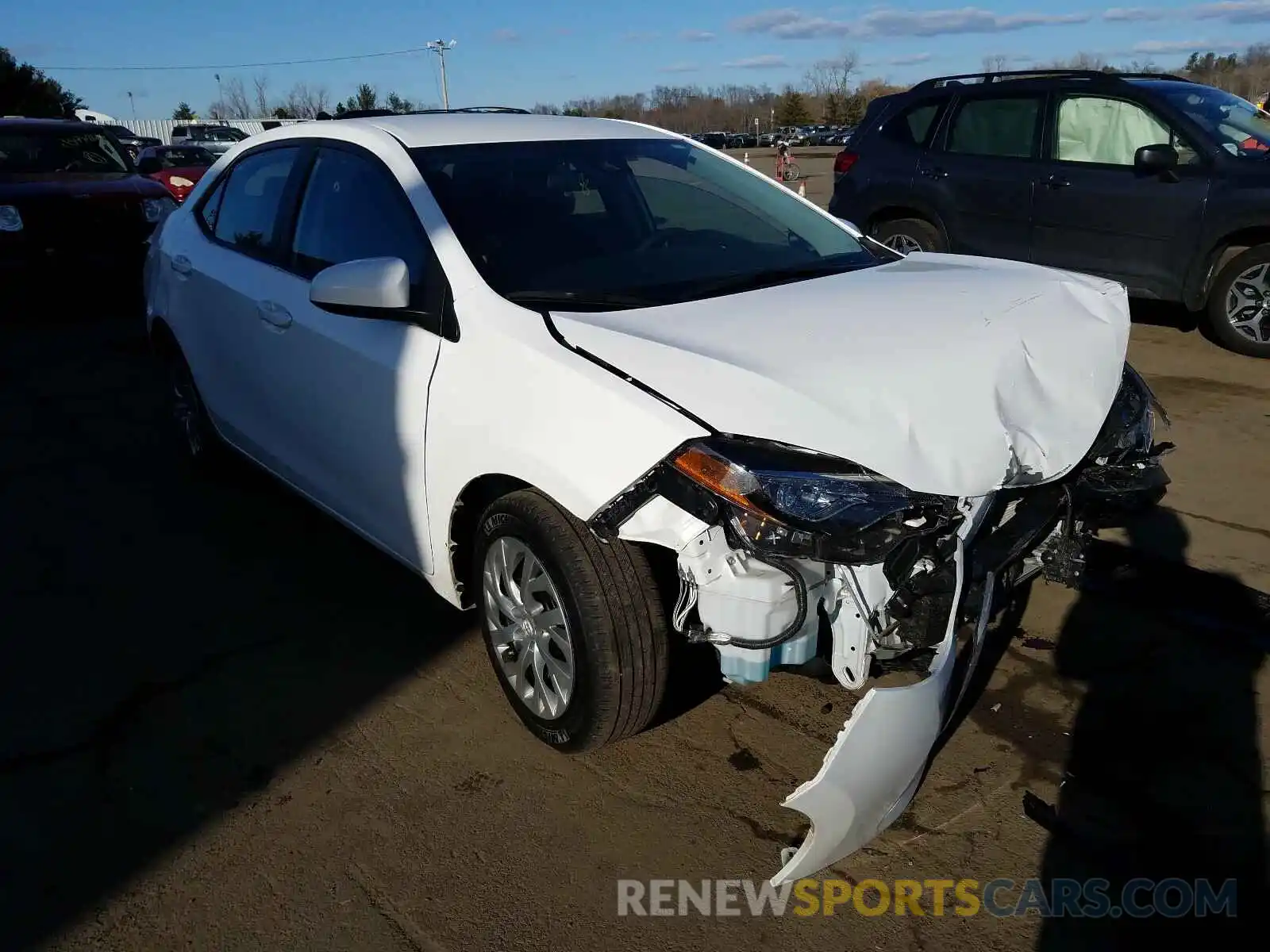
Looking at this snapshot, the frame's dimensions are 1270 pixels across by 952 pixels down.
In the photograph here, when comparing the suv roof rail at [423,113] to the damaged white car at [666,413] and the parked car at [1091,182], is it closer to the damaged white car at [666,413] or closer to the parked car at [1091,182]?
the damaged white car at [666,413]

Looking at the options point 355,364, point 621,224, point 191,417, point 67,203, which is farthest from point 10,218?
point 621,224

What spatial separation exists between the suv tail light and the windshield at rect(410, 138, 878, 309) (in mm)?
4913

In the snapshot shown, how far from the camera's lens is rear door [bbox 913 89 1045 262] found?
7633 millimetres

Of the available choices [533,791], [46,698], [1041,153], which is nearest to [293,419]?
[46,698]

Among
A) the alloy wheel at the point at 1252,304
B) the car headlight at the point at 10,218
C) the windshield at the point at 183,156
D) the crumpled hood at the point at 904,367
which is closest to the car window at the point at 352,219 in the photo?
the crumpled hood at the point at 904,367

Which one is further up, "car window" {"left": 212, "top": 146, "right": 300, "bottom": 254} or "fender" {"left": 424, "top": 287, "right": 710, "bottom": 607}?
"car window" {"left": 212, "top": 146, "right": 300, "bottom": 254}

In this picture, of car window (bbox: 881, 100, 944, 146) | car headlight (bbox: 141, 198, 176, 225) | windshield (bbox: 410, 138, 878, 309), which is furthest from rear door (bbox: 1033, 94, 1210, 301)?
car headlight (bbox: 141, 198, 176, 225)

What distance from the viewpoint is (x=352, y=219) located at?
11.4ft

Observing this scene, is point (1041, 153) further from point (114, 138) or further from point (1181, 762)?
point (114, 138)

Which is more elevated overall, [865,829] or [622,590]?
[622,590]

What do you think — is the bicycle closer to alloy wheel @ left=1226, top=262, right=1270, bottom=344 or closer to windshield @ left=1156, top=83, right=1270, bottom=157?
windshield @ left=1156, top=83, right=1270, bottom=157

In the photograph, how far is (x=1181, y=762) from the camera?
9.24ft

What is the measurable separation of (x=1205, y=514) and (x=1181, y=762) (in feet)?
6.26

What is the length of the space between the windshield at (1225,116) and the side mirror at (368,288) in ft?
20.6
